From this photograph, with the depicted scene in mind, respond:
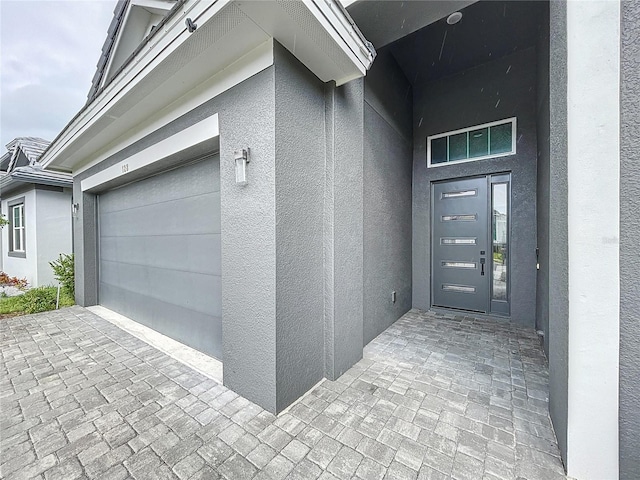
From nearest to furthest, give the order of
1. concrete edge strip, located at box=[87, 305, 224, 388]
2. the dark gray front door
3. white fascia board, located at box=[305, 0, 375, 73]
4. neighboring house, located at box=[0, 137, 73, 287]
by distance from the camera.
A: white fascia board, located at box=[305, 0, 375, 73] → concrete edge strip, located at box=[87, 305, 224, 388] → the dark gray front door → neighboring house, located at box=[0, 137, 73, 287]

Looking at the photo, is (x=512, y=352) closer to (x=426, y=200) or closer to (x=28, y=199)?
(x=426, y=200)

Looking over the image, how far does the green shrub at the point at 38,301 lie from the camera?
505 centimetres

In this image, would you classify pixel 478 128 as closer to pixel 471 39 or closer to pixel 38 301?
pixel 471 39

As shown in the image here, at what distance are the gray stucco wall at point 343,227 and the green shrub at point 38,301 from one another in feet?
20.0

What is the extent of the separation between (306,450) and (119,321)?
4.38 meters

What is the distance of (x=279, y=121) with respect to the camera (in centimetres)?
211

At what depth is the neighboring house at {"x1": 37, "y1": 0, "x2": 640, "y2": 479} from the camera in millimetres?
1435

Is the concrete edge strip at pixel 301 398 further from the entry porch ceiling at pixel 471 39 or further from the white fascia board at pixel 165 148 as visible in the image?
the entry porch ceiling at pixel 471 39

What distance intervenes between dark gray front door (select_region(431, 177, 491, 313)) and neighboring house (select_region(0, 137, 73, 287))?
359 inches

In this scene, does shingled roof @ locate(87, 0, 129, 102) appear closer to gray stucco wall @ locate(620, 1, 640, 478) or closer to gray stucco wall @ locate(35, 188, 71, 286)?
gray stucco wall @ locate(35, 188, 71, 286)

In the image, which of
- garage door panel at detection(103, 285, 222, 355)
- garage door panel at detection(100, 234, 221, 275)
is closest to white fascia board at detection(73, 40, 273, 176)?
garage door panel at detection(100, 234, 221, 275)

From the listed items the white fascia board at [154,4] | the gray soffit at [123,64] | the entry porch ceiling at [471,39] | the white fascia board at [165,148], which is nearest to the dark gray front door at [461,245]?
the entry porch ceiling at [471,39]

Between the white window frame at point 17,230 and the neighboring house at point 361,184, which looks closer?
the neighboring house at point 361,184

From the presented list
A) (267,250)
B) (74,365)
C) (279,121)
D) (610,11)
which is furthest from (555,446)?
(74,365)
